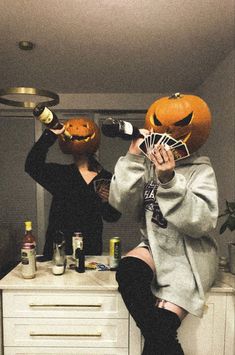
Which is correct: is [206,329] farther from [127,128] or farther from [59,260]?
[127,128]

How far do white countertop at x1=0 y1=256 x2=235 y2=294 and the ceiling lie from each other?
1.32 metres

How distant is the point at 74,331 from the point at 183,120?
91cm

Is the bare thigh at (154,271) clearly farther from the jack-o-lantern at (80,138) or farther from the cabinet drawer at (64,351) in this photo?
the jack-o-lantern at (80,138)

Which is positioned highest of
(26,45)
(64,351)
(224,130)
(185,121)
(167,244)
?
(26,45)

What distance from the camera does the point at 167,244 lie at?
3.57 ft

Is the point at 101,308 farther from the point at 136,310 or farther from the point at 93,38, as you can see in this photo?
the point at 93,38

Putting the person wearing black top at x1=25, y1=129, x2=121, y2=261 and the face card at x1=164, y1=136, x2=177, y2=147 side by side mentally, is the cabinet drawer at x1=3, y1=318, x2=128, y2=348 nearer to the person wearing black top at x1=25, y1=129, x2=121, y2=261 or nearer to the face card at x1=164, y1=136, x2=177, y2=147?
the person wearing black top at x1=25, y1=129, x2=121, y2=261

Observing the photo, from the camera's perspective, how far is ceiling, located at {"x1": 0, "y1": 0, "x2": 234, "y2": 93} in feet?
5.24

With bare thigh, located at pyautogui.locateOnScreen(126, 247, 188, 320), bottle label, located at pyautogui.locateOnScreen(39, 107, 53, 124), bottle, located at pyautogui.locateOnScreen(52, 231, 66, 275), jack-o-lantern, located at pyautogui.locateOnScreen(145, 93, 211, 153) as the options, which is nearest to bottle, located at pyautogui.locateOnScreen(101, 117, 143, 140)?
jack-o-lantern, located at pyautogui.locateOnScreen(145, 93, 211, 153)

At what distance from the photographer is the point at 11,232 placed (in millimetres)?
3523

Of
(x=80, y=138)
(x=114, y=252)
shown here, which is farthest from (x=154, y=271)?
(x=80, y=138)

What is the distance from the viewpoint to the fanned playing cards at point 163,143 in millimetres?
1022

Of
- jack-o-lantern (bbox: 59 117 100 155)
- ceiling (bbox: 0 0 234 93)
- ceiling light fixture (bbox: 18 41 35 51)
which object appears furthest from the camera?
ceiling light fixture (bbox: 18 41 35 51)

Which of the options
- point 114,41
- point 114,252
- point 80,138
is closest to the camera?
point 114,252
